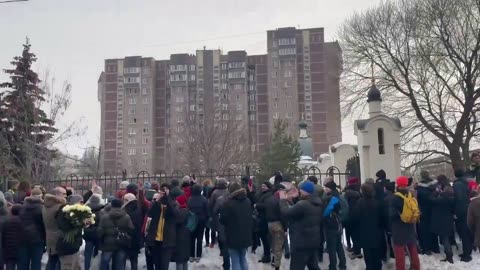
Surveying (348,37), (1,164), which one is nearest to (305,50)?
(348,37)

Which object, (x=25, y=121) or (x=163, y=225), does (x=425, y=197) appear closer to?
(x=163, y=225)

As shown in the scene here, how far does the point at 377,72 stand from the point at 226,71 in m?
62.8

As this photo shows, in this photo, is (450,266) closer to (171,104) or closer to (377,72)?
(377,72)

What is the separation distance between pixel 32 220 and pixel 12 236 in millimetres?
456

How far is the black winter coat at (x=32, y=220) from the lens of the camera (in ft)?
30.4

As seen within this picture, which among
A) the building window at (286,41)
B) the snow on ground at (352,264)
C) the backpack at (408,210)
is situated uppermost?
the building window at (286,41)

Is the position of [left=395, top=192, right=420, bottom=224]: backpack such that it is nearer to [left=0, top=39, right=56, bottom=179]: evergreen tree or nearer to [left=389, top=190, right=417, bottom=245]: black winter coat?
[left=389, top=190, right=417, bottom=245]: black winter coat

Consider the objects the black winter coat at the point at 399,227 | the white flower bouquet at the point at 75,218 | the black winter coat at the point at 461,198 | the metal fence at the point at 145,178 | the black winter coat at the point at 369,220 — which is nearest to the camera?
the white flower bouquet at the point at 75,218

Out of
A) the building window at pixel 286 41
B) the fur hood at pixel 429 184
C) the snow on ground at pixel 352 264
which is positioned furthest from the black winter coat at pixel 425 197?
the building window at pixel 286 41

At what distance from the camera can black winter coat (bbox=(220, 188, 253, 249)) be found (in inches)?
363

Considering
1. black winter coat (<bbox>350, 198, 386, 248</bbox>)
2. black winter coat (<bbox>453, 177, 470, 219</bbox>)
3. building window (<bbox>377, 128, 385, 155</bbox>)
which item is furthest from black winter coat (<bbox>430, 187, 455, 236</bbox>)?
building window (<bbox>377, 128, 385, 155</bbox>)

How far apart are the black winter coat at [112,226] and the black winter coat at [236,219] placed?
179 centimetres

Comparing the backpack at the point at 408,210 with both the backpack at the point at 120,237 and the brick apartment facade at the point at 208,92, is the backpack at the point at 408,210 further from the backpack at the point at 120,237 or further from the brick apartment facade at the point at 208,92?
the brick apartment facade at the point at 208,92

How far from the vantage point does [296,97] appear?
283 feet
